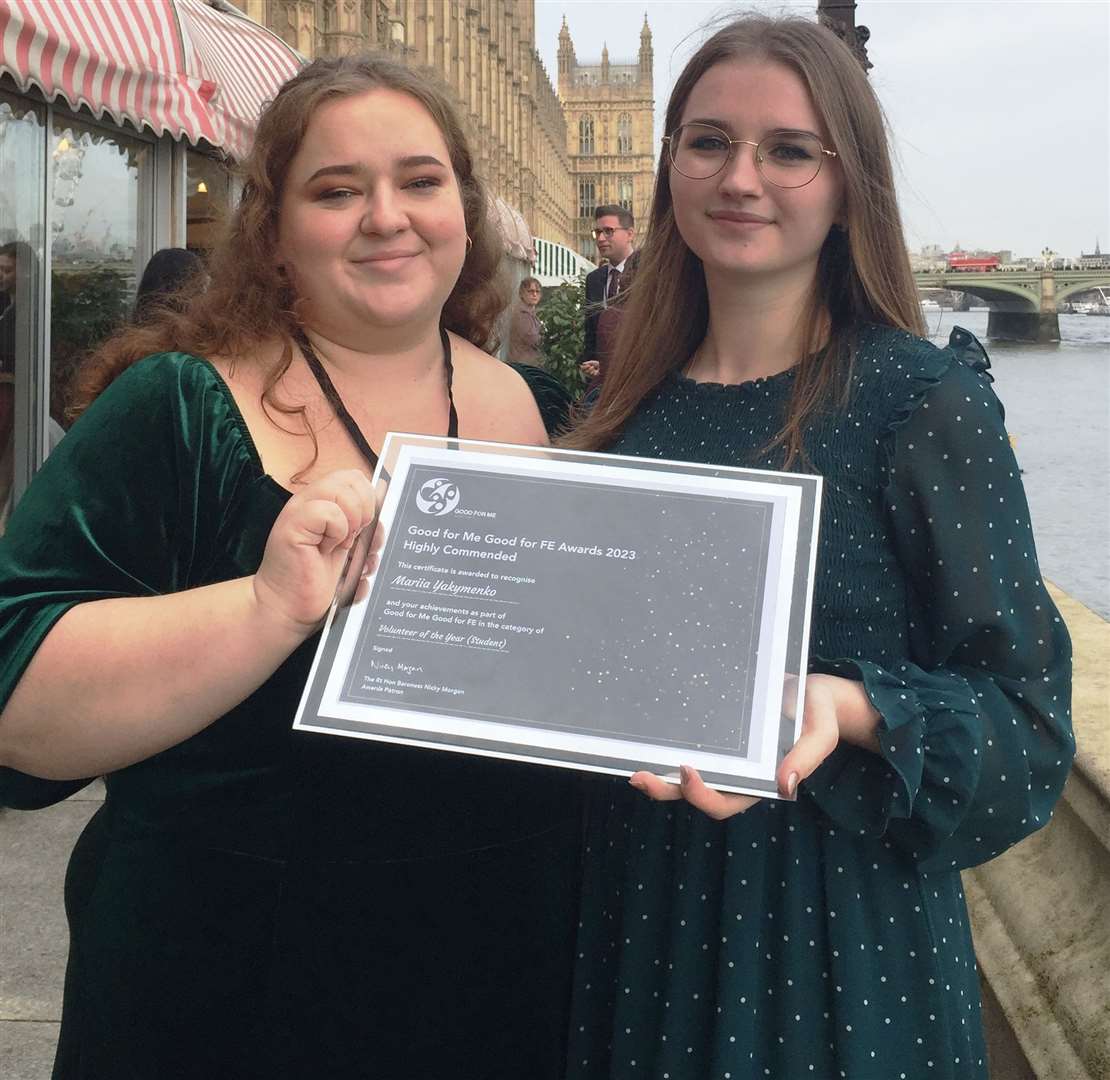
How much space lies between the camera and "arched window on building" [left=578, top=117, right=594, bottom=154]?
12325 centimetres

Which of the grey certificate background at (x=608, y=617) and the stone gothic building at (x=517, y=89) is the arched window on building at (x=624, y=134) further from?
the grey certificate background at (x=608, y=617)

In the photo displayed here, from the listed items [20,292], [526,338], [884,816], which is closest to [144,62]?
[20,292]

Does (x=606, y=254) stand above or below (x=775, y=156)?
above

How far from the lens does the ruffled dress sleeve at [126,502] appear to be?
159cm

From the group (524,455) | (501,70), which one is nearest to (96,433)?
(524,455)

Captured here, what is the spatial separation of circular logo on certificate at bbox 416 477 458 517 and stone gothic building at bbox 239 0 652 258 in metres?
0.71

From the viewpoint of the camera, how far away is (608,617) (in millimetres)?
1470

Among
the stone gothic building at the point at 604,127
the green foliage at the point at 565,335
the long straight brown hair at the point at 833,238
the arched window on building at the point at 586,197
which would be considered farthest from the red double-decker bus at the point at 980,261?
the arched window on building at the point at 586,197

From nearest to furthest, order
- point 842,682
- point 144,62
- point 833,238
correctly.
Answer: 1. point 842,682
2. point 833,238
3. point 144,62

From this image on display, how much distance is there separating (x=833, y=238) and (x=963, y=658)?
71 cm

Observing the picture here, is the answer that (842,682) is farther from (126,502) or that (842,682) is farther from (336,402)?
(126,502)

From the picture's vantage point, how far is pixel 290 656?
5.60 ft

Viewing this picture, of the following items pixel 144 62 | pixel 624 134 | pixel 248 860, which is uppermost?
pixel 624 134

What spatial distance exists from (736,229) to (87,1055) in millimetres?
1620
